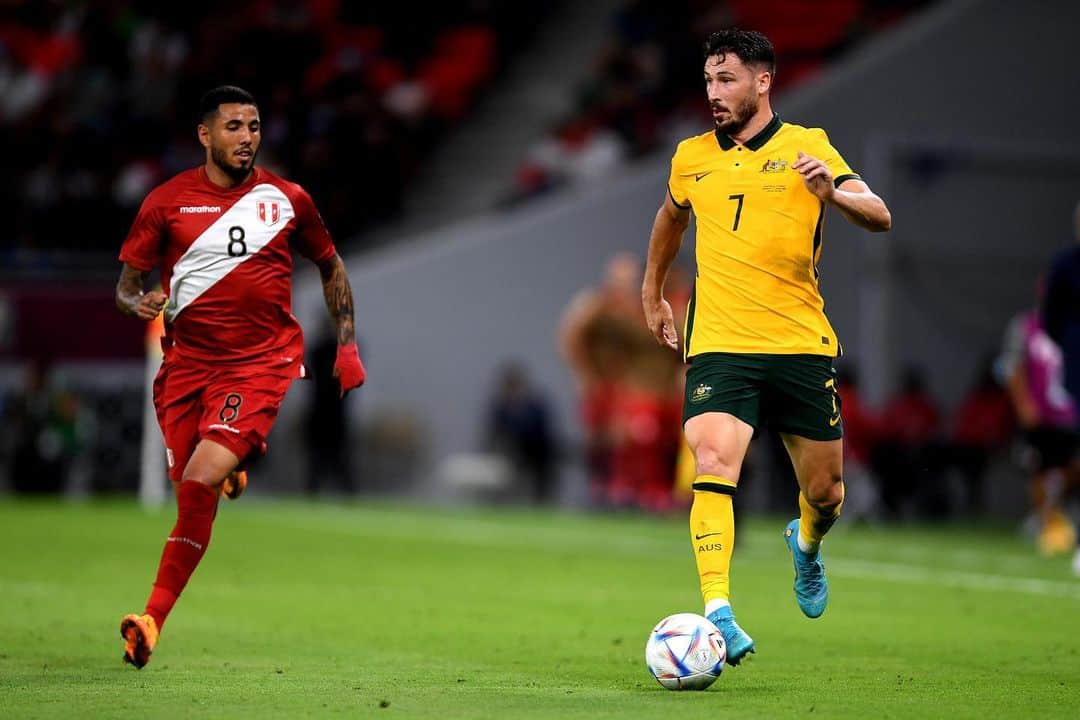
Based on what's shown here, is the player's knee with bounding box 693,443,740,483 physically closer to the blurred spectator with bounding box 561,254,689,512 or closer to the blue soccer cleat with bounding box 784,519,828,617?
the blue soccer cleat with bounding box 784,519,828,617

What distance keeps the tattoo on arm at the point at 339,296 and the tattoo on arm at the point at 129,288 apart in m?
0.85

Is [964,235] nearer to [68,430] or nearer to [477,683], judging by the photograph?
[68,430]

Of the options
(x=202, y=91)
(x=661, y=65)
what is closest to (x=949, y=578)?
(x=661, y=65)

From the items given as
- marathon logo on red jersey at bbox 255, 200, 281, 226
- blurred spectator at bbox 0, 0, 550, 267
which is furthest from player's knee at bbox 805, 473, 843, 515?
blurred spectator at bbox 0, 0, 550, 267

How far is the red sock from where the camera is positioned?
822 centimetres

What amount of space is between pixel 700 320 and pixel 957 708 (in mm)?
1994

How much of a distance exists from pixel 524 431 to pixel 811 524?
15483 millimetres

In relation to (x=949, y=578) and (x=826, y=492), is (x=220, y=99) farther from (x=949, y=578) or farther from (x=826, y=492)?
(x=949, y=578)

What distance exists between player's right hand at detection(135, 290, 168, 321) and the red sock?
74cm

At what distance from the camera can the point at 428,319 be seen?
84.1 ft

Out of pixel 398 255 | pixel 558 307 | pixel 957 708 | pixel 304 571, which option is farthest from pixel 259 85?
pixel 957 708

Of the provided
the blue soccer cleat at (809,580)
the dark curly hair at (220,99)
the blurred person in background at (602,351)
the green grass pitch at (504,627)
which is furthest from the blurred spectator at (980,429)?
the dark curly hair at (220,99)

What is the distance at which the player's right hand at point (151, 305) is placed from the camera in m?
8.06

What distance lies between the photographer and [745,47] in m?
7.85
